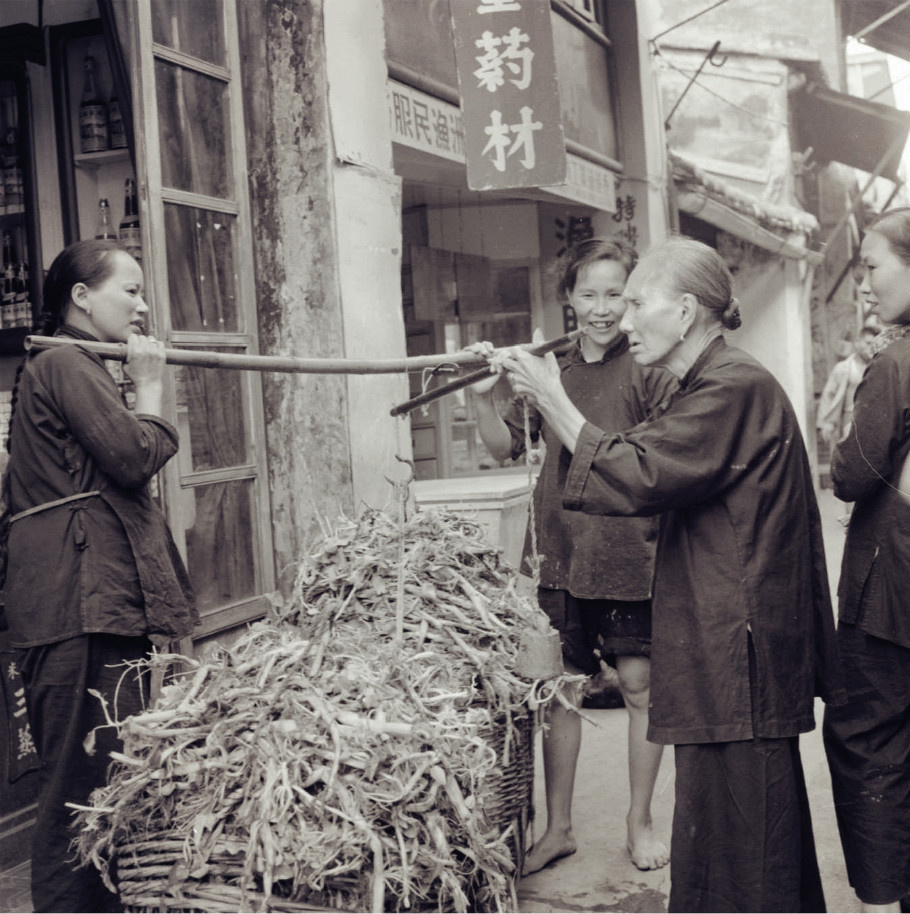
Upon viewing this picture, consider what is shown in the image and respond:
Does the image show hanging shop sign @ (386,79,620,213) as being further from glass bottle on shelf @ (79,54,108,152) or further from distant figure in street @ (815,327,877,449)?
distant figure in street @ (815,327,877,449)

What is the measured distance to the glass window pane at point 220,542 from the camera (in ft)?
13.9

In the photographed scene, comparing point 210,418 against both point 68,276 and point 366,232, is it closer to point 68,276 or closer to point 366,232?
point 366,232

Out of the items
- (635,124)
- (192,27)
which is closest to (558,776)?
(192,27)

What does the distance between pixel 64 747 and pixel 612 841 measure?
202 cm

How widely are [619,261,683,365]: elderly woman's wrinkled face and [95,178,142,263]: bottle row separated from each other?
270 cm

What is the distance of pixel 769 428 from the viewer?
2594 millimetres

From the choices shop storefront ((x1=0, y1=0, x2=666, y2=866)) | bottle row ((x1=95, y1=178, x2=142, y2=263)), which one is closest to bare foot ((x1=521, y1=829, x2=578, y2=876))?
shop storefront ((x1=0, y1=0, x2=666, y2=866))

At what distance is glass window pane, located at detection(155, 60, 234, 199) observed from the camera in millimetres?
4156

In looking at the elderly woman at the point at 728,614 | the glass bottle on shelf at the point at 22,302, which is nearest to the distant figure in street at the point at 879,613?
the elderly woman at the point at 728,614

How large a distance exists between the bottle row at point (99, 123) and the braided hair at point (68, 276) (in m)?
2.11

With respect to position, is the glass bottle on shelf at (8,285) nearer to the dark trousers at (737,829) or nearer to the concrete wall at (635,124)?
the dark trousers at (737,829)

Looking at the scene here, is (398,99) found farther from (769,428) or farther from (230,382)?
(769,428)

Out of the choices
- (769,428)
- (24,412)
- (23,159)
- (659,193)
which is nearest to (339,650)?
(24,412)

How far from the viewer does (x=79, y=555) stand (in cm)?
296
